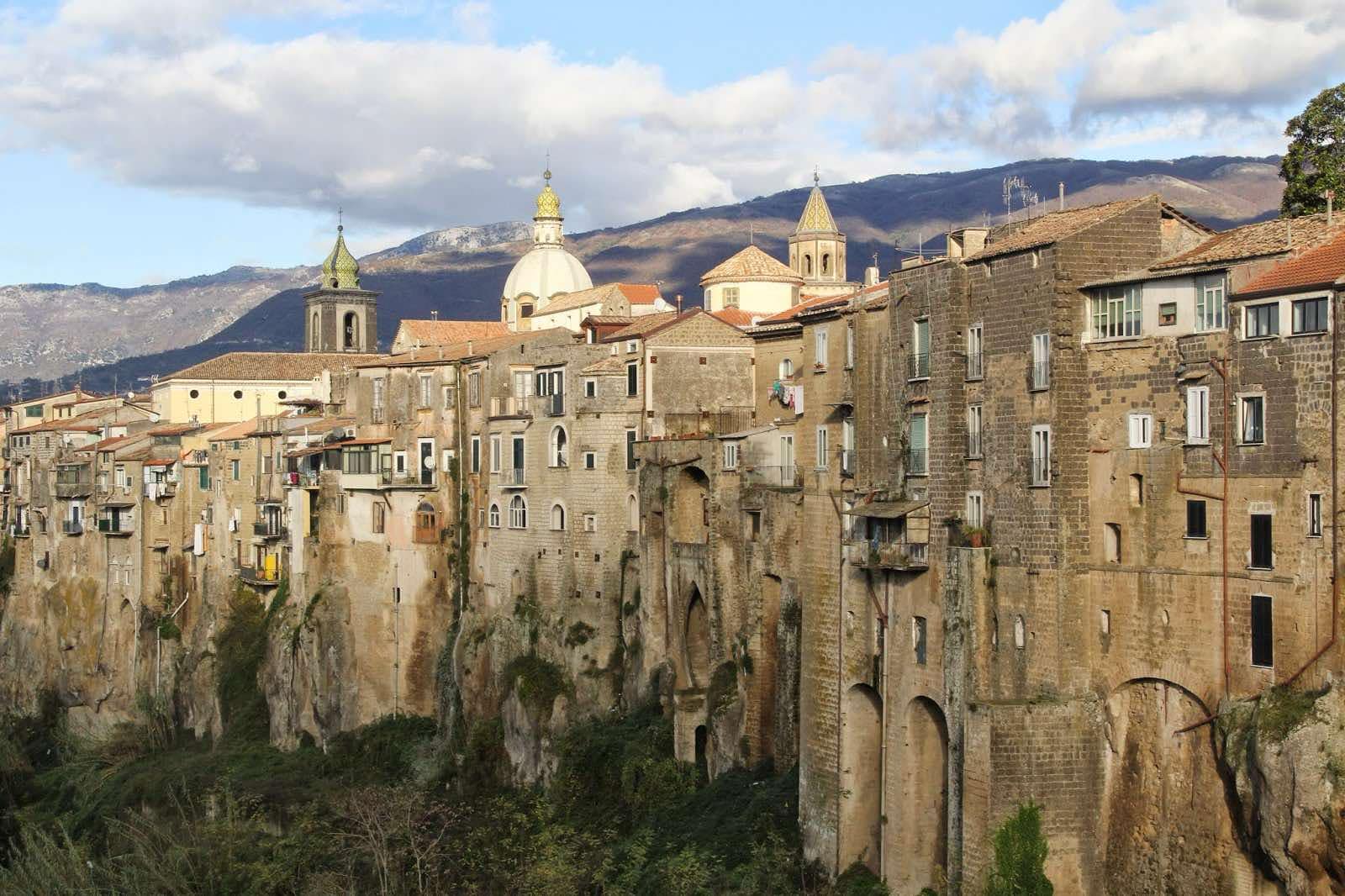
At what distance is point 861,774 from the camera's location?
51469 millimetres

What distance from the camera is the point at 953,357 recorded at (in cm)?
4759

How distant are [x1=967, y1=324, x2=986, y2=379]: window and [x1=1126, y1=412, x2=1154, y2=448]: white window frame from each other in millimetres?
4791

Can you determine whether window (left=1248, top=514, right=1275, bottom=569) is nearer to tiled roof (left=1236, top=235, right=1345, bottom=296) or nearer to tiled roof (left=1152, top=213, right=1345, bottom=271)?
tiled roof (left=1236, top=235, right=1345, bottom=296)

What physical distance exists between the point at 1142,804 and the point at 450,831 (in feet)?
101

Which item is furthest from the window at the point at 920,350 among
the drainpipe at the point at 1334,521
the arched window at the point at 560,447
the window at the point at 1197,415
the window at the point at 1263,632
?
the arched window at the point at 560,447

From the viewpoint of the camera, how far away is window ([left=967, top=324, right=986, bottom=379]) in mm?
46938

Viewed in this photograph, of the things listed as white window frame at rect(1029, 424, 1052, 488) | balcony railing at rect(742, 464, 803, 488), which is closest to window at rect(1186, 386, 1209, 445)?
white window frame at rect(1029, 424, 1052, 488)

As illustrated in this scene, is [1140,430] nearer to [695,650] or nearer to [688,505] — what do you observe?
[695,650]

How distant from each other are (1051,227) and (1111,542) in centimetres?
777

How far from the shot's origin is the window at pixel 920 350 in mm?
50062

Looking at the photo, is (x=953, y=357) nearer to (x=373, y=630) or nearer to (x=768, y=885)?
(x=768, y=885)

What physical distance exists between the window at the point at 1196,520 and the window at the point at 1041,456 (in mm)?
3435

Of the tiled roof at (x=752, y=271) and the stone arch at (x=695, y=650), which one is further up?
the tiled roof at (x=752, y=271)

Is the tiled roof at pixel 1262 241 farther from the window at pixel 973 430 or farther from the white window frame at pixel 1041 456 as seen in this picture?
the window at pixel 973 430
